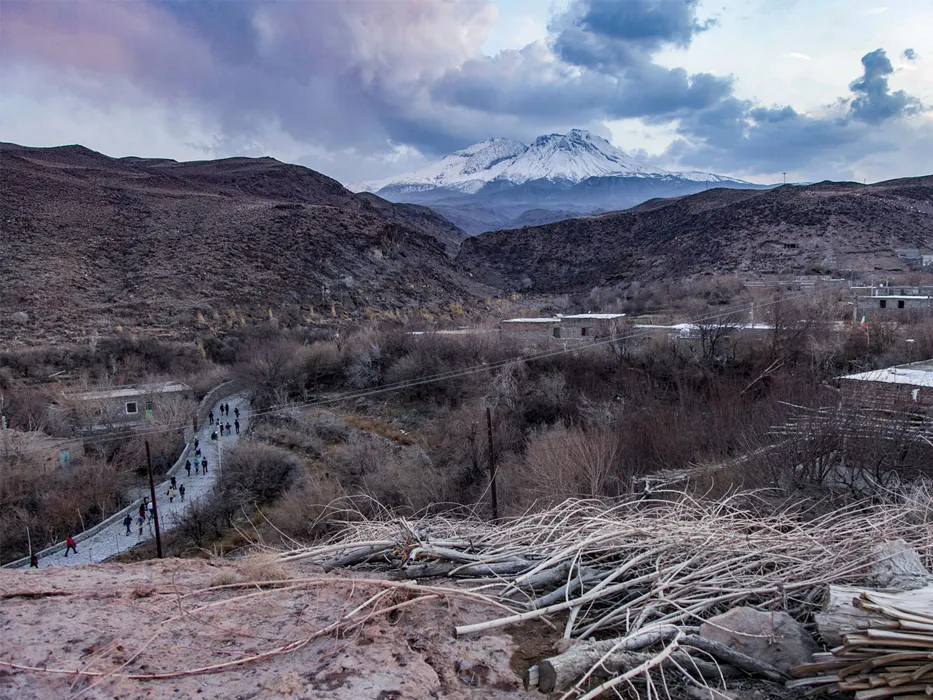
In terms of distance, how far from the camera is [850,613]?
2670mm

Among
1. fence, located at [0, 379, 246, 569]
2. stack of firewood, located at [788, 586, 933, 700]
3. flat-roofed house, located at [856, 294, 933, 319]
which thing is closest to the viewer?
stack of firewood, located at [788, 586, 933, 700]

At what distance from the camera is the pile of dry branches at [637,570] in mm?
2828

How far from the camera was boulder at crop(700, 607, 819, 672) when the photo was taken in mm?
2785

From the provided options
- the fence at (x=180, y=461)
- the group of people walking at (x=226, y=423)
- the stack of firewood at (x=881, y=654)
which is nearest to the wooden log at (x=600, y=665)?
the stack of firewood at (x=881, y=654)

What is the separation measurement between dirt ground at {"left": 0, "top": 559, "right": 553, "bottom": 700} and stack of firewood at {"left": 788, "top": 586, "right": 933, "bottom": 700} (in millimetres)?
1221

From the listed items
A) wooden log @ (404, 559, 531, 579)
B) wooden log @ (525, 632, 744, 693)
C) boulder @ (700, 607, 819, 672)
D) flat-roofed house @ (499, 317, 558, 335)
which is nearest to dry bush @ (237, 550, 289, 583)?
wooden log @ (404, 559, 531, 579)

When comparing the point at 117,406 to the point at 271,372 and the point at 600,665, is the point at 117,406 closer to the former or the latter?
the point at 271,372

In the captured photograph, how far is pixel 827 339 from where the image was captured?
20344 mm

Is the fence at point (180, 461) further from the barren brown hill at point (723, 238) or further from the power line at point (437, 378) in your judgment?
the barren brown hill at point (723, 238)

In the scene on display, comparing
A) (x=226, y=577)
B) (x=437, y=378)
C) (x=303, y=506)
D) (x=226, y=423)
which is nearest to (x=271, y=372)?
(x=226, y=423)

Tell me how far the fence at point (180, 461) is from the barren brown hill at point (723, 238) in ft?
114

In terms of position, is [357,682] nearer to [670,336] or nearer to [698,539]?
[698,539]

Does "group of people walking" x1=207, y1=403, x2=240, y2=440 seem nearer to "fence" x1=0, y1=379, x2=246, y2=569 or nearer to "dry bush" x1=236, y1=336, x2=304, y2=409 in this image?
"fence" x1=0, y1=379, x2=246, y2=569

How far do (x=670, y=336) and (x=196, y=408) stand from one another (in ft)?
62.5
